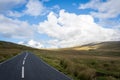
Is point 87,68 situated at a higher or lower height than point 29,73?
higher

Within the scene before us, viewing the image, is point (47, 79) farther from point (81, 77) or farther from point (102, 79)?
point (102, 79)

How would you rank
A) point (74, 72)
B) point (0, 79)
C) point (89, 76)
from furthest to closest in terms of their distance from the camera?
point (74, 72), point (89, 76), point (0, 79)

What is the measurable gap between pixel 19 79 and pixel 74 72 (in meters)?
8.02

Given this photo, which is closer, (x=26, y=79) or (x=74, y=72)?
(x=26, y=79)

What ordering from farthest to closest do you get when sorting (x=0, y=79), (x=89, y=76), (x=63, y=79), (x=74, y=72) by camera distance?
1. (x=74, y=72)
2. (x=89, y=76)
3. (x=63, y=79)
4. (x=0, y=79)

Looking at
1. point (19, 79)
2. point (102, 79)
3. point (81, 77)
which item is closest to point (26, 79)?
point (19, 79)

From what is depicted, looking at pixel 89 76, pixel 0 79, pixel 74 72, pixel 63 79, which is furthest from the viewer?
pixel 74 72

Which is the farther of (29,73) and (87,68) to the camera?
(87,68)

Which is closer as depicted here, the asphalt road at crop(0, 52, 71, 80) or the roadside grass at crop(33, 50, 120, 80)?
the asphalt road at crop(0, 52, 71, 80)

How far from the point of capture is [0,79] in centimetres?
1578

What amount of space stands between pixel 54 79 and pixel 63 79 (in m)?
0.69

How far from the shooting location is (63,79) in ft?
A: 55.4

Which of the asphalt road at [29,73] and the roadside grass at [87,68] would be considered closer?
the asphalt road at [29,73]

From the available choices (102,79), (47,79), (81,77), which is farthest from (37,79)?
(102,79)
